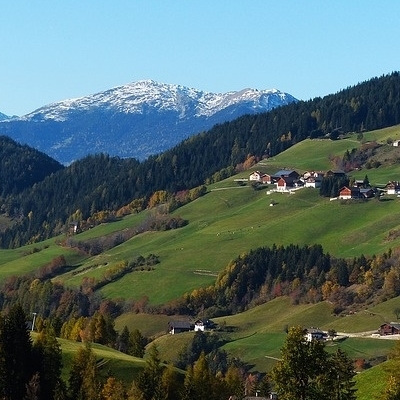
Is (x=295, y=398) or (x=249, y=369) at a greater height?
(x=295, y=398)

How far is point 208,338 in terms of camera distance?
184 metres

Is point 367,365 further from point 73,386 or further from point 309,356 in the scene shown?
point 309,356

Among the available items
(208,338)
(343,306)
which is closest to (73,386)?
(208,338)

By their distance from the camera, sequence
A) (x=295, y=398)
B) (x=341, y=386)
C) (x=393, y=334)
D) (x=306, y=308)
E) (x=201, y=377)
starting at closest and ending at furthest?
(x=295, y=398), (x=341, y=386), (x=201, y=377), (x=393, y=334), (x=306, y=308)

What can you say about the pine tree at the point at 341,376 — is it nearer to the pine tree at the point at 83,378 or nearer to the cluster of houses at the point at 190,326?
the pine tree at the point at 83,378

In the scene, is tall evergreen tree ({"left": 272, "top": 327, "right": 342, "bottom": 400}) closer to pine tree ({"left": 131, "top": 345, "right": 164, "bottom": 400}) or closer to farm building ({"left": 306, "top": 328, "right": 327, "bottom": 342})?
pine tree ({"left": 131, "top": 345, "right": 164, "bottom": 400})

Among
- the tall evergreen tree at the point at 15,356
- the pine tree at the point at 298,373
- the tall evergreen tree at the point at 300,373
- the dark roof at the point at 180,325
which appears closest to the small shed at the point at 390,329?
the dark roof at the point at 180,325

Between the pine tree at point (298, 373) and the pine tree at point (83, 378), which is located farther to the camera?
the pine tree at point (83, 378)

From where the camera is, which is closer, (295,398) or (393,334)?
(295,398)

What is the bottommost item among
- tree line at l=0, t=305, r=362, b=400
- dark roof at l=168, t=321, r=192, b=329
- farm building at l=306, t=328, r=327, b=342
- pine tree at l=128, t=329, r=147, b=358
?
farm building at l=306, t=328, r=327, b=342

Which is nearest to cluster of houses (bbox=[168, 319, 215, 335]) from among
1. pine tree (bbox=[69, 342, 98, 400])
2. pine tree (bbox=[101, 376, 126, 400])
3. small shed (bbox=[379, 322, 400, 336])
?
small shed (bbox=[379, 322, 400, 336])

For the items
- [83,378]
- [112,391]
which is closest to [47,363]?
[83,378]

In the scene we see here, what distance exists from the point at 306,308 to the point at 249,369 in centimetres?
4092

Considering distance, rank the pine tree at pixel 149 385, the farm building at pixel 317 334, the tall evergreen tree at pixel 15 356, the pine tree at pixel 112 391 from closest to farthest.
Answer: the pine tree at pixel 112 391, the pine tree at pixel 149 385, the tall evergreen tree at pixel 15 356, the farm building at pixel 317 334
